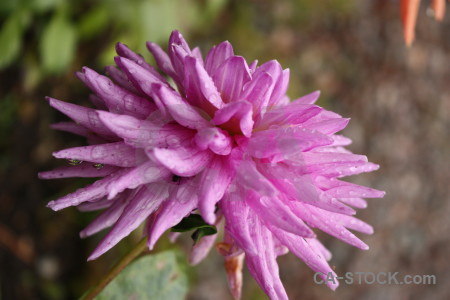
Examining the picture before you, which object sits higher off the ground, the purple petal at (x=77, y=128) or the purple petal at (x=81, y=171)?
the purple petal at (x=77, y=128)

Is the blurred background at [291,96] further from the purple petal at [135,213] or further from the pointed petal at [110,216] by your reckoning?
the purple petal at [135,213]

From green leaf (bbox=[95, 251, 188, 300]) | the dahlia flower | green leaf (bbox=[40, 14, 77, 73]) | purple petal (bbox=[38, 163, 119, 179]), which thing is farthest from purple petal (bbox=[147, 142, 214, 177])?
green leaf (bbox=[40, 14, 77, 73])

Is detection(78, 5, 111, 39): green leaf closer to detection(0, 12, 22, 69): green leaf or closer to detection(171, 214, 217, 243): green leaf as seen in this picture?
detection(0, 12, 22, 69): green leaf

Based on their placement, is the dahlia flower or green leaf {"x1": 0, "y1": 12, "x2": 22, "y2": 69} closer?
the dahlia flower

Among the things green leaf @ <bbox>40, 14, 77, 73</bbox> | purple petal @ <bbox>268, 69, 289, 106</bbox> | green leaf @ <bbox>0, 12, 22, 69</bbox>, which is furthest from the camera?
green leaf @ <bbox>40, 14, 77, 73</bbox>

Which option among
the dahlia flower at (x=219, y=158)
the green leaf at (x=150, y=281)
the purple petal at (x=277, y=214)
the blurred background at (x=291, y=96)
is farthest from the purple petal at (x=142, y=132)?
the blurred background at (x=291, y=96)

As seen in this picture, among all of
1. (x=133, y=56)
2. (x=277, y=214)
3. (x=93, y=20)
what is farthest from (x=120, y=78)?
(x=93, y=20)
